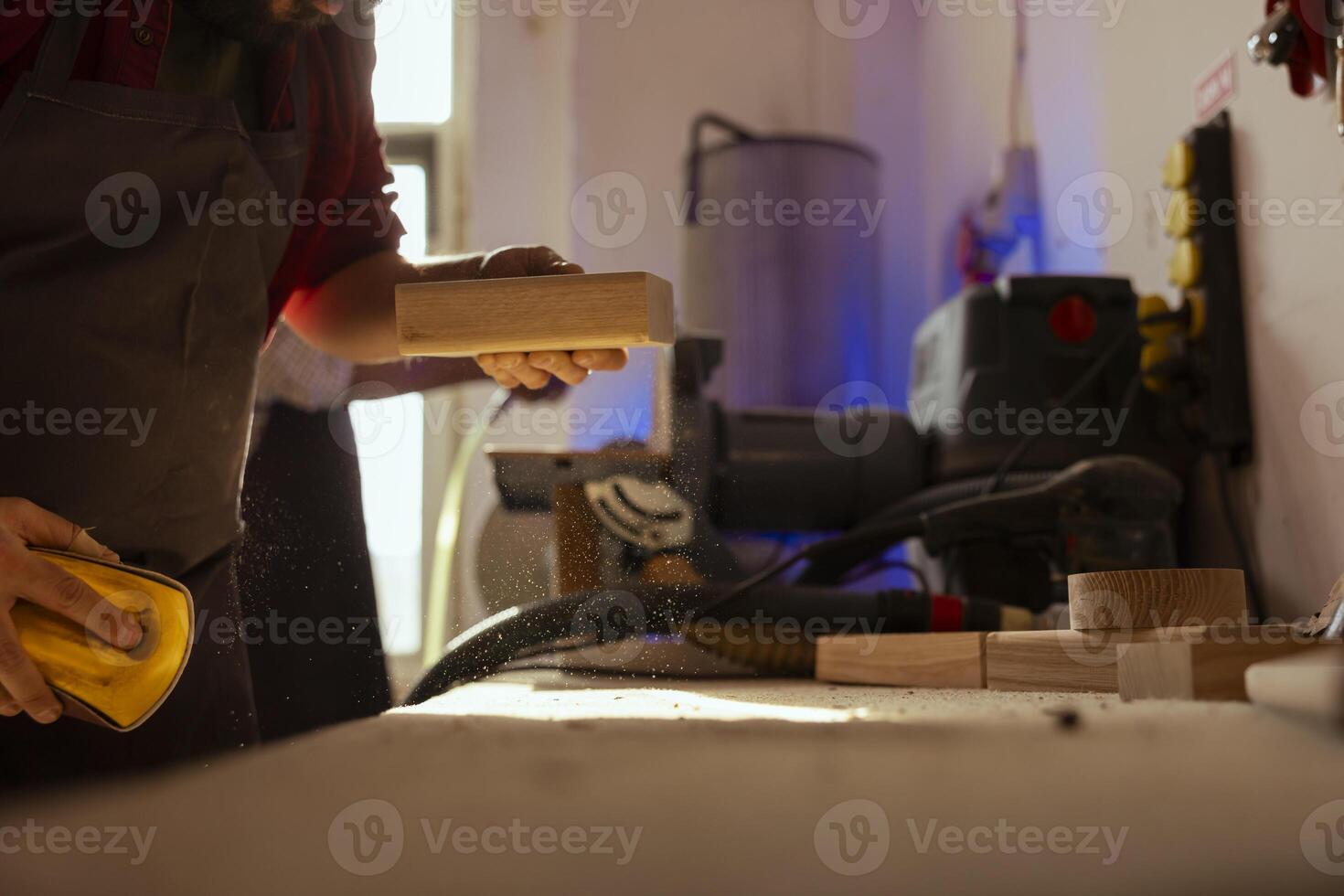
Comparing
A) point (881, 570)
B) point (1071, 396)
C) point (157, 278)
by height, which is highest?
point (157, 278)

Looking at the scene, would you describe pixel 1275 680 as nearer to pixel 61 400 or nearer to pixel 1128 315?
pixel 61 400

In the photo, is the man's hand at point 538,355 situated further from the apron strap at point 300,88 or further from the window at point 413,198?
the window at point 413,198

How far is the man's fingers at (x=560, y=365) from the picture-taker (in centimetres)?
89

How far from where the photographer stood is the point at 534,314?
797 mm

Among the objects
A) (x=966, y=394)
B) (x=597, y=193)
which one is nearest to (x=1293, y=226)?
(x=966, y=394)

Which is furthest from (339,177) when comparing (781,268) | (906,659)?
(781,268)

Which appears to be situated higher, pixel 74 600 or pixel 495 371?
pixel 495 371

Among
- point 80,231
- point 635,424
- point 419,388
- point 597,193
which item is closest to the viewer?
point 80,231

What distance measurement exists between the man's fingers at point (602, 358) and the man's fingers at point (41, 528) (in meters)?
0.39

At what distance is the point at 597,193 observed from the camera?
2846 mm

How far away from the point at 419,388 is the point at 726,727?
84 cm

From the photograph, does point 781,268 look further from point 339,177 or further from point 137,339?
point 137,339

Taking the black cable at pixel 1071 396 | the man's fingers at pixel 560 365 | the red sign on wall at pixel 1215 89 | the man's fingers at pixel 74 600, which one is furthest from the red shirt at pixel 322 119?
the red sign on wall at pixel 1215 89

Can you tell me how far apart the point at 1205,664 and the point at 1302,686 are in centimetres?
7
